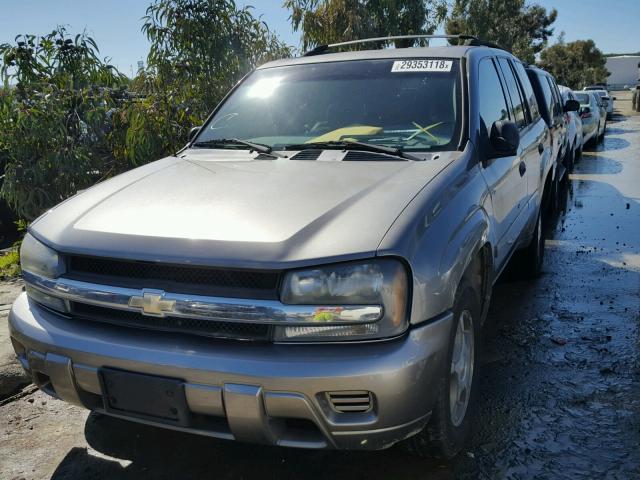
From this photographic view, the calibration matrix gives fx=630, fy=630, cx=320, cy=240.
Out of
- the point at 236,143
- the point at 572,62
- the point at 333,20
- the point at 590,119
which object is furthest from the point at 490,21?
the point at 572,62

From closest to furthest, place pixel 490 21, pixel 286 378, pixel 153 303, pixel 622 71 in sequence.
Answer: pixel 286 378 < pixel 153 303 < pixel 490 21 < pixel 622 71

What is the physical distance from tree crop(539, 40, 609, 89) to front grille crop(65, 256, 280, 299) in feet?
194

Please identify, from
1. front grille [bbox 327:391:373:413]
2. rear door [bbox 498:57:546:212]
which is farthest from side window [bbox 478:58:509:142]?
front grille [bbox 327:391:373:413]


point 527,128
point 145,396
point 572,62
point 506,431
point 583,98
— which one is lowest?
point 506,431

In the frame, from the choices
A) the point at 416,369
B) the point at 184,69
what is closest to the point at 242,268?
the point at 416,369

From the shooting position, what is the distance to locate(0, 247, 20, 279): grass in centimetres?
585

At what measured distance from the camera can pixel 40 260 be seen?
2600mm

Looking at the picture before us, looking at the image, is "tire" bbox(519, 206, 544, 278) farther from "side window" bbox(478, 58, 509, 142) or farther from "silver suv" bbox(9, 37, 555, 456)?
"silver suv" bbox(9, 37, 555, 456)

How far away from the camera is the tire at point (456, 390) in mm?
2389

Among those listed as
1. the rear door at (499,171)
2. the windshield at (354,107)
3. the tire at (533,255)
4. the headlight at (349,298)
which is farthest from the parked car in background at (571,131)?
the headlight at (349,298)

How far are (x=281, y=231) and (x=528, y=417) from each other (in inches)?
68.0

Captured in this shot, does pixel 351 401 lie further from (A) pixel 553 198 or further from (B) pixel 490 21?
(B) pixel 490 21

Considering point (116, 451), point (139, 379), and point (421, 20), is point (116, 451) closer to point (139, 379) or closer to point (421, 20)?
point (139, 379)

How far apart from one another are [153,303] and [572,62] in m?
65.6
